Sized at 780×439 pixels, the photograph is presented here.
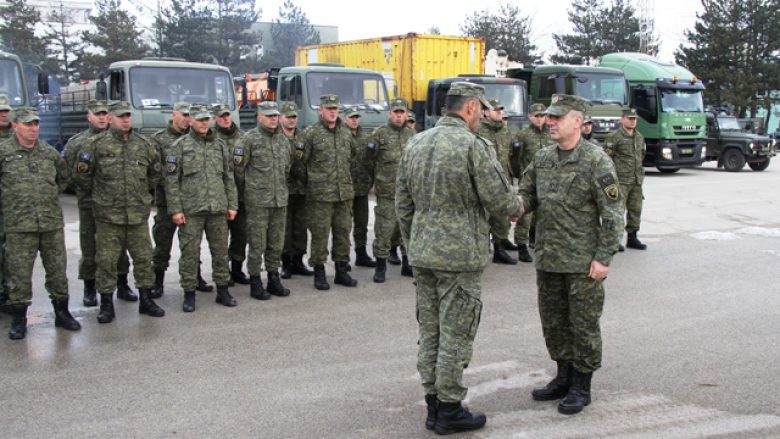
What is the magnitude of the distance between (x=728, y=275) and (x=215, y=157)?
5.58 meters

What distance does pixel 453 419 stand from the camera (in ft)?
13.2

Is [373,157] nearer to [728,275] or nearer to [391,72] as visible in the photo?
[728,275]

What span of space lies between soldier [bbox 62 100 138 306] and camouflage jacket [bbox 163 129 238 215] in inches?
27.2

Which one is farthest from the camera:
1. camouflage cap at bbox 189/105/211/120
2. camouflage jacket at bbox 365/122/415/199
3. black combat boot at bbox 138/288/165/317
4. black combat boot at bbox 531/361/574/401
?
camouflage jacket at bbox 365/122/415/199

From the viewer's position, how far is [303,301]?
7.05 meters

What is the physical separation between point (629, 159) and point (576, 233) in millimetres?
5387

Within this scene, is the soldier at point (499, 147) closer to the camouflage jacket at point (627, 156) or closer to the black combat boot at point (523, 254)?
the black combat boot at point (523, 254)

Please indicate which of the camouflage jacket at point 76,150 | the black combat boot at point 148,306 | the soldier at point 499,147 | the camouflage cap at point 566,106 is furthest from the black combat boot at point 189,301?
the camouflage cap at point 566,106

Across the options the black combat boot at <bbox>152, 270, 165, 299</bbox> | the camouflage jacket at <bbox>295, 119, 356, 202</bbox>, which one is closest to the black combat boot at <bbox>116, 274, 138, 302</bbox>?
the black combat boot at <bbox>152, 270, 165, 299</bbox>

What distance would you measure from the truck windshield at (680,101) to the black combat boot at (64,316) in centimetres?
1718

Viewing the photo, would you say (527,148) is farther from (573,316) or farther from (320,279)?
(573,316)

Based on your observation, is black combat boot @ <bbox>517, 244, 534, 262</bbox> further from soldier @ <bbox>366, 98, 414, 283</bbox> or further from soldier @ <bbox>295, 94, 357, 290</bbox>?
soldier @ <bbox>295, 94, 357, 290</bbox>

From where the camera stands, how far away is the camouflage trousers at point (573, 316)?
14.2 feet

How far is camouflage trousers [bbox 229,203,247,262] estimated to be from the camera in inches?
298
